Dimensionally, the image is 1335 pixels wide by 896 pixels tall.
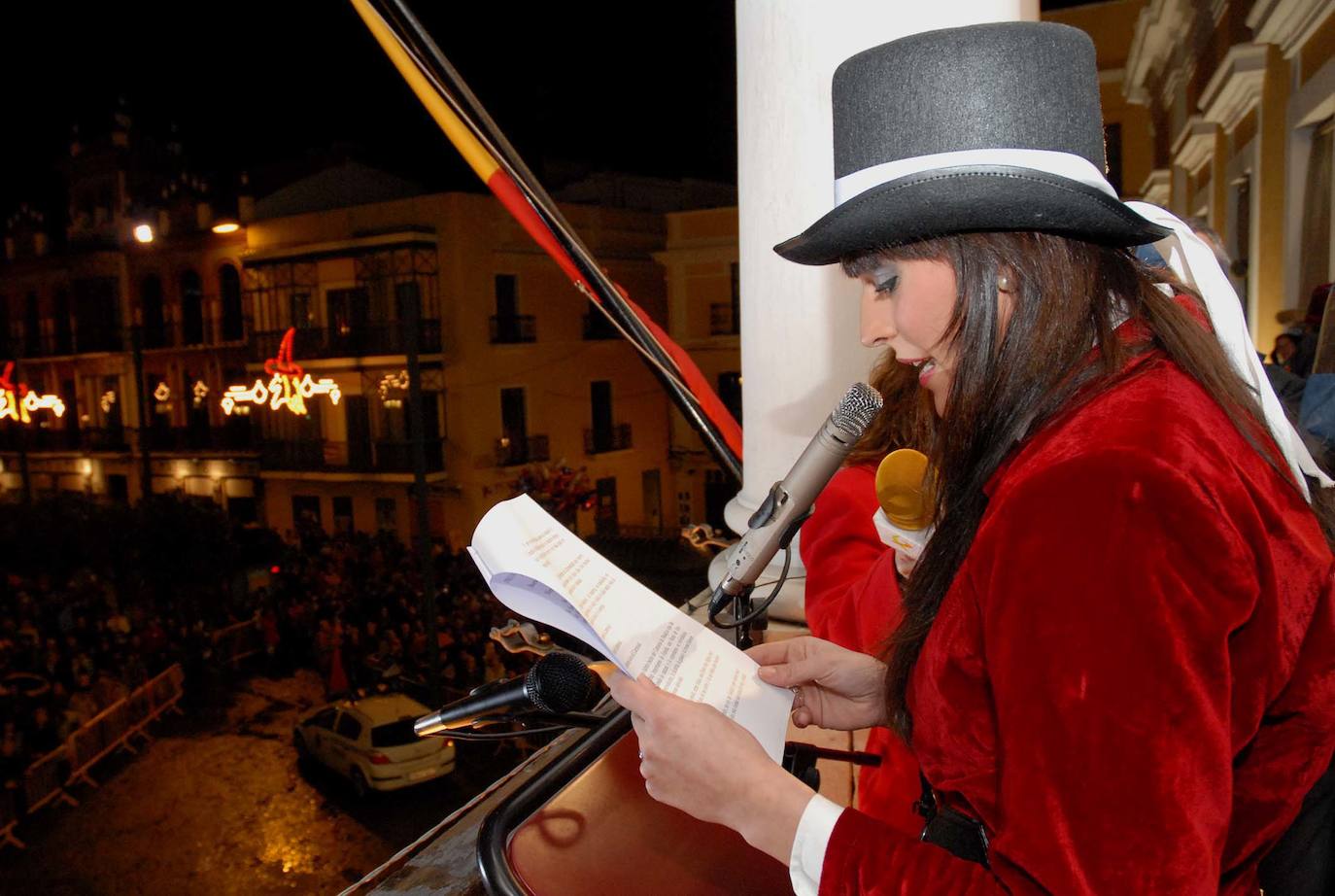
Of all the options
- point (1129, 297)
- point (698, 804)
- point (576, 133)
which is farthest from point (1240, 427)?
point (576, 133)

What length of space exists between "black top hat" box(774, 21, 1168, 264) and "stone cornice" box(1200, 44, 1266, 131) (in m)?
5.15

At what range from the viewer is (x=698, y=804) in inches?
27.3

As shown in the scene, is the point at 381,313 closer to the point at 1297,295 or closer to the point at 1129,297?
the point at 1297,295

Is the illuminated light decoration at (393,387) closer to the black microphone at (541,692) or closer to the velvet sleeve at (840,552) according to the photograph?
the velvet sleeve at (840,552)

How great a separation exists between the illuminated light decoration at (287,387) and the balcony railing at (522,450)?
3.53 metres

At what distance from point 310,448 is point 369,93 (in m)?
6.99

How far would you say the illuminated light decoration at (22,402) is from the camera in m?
18.3

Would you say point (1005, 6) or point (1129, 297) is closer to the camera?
point (1129, 297)

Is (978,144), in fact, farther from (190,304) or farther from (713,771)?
(190,304)

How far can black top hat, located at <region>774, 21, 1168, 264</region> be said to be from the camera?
674 mm

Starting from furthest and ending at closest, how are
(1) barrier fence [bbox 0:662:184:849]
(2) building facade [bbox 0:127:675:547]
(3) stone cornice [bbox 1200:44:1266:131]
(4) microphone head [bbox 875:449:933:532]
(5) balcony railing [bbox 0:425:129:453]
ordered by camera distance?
(5) balcony railing [bbox 0:425:129:453] → (2) building facade [bbox 0:127:675:547] → (1) barrier fence [bbox 0:662:184:849] → (3) stone cornice [bbox 1200:44:1266:131] → (4) microphone head [bbox 875:449:933:532]

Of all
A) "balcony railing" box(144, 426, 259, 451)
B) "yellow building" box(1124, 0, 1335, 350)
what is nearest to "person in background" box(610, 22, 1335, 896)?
"yellow building" box(1124, 0, 1335, 350)

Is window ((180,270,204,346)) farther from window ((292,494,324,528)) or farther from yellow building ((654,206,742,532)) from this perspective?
yellow building ((654,206,742,532))

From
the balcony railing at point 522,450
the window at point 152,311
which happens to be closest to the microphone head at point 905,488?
the balcony railing at point 522,450
